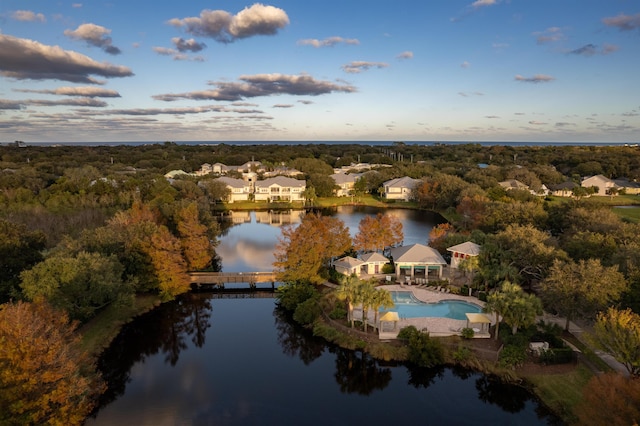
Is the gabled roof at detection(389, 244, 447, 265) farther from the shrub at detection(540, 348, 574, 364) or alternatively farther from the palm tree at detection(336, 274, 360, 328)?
the shrub at detection(540, 348, 574, 364)

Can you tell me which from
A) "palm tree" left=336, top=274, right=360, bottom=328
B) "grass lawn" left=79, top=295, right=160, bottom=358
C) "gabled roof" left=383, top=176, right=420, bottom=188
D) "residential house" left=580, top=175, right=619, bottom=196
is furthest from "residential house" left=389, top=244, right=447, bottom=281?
"residential house" left=580, top=175, right=619, bottom=196

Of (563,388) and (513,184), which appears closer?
(563,388)

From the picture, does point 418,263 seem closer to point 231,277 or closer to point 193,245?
point 231,277

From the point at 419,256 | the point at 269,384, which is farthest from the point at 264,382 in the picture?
the point at 419,256

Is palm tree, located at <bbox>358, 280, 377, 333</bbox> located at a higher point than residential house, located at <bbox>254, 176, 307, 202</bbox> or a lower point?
lower

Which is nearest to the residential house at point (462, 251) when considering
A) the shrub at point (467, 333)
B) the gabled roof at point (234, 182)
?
the shrub at point (467, 333)

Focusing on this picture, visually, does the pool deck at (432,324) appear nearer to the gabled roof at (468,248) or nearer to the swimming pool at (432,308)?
the swimming pool at (432,308)
